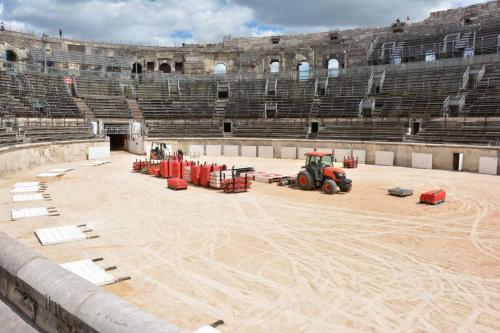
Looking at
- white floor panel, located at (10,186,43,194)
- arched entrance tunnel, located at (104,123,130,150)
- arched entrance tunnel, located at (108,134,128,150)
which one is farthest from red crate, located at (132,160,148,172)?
arched entrance tunnel, located at (108,134,128,150)

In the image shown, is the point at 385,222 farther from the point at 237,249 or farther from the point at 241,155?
the point at 241,155

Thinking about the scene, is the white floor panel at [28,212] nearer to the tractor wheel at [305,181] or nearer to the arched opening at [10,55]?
the tractor wheel at [305,181]

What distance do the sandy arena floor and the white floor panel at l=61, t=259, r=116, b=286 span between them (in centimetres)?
28

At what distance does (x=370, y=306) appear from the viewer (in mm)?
7828

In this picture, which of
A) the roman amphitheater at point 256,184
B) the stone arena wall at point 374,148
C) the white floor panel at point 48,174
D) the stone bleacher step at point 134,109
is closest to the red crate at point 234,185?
the roman amphitheater at point 256,184

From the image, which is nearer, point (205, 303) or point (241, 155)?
point (205, 303)

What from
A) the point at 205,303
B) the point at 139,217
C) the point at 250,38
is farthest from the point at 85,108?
the point at 205,303

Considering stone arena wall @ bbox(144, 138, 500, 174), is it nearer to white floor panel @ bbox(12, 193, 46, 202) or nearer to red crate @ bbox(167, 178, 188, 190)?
red crate @ bbox(167, 178, 188, 190)

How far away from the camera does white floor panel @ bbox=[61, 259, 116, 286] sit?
8.67m

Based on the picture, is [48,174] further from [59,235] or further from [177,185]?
[59,235]

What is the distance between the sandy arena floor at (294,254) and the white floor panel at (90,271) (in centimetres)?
28

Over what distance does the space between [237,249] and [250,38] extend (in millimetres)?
51071

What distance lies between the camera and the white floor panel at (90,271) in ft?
28.5

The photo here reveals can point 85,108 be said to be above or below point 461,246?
above
